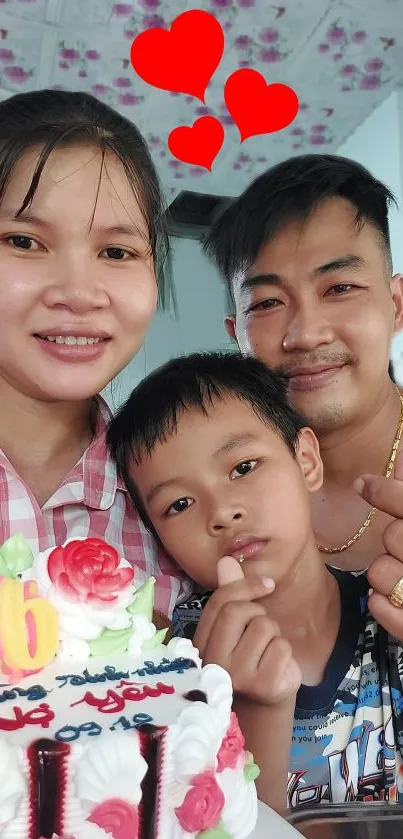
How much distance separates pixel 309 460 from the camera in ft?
4.32

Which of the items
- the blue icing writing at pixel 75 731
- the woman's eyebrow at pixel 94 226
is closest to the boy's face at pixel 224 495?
the woman's eyebrow at pixel 94 226

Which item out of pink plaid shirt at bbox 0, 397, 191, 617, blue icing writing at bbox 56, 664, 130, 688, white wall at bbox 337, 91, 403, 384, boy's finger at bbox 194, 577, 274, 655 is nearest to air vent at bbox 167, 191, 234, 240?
white wall at bbox 337, 91, 403, 384

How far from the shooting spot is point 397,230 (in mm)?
3303

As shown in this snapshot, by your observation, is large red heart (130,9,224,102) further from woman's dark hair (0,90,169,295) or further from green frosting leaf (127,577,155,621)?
green frosting leaf (127,577,155,621)

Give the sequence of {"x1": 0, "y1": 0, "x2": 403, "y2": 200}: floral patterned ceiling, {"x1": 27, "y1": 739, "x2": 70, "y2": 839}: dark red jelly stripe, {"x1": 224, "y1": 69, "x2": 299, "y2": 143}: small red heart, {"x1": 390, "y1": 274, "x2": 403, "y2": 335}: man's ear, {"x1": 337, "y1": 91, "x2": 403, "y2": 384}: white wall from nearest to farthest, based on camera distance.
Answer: {"x1": 27, "y1": 739, "x2": 70, "y2": 839}: dark red jelly stripe < {"x1": 390, "y1": 274, "x2": 403, "y2": 335}: man's ear < {"x1": 224, "y1": 69, "x2": 299, "y2": 143}: small red heart < {"x1": 0, "y1": 0, "x2": 403, "y2": 200}: floral patterned ceiling < {"x1": 337, "y1": 91, "x2": 403, "y2": 384}: white wall

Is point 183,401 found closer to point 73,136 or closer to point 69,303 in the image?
point 69,303

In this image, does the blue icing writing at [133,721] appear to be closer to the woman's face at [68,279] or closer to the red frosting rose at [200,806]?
the red frosting rose at [200,806]

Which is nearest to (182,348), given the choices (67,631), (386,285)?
(386,285)

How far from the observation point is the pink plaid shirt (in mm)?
1112

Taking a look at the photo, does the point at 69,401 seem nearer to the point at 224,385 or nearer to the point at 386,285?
the point at 224,385

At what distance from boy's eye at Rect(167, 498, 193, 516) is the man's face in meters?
0.45

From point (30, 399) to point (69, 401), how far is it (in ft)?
0.18

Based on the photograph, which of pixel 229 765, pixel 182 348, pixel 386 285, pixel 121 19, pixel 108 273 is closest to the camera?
pixel 229 765

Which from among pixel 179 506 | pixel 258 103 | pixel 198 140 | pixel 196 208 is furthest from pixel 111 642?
pixel 196 208
